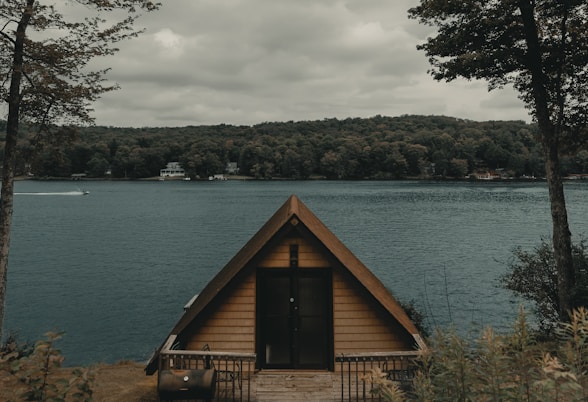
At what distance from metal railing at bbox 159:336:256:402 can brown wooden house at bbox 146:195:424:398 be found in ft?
1.77

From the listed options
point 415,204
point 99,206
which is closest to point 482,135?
point 415,204

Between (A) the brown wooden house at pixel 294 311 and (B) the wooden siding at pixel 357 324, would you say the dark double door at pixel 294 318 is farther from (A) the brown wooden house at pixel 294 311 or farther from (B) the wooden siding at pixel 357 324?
(B) the wooden siding at pixel 357 324

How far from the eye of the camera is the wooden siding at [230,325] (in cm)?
1130

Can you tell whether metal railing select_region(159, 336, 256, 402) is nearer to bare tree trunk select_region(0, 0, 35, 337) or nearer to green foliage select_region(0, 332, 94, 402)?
green foliage select_region(0, 332, 94, 402)

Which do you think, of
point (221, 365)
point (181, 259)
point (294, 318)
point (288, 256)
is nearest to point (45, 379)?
point (221, 365)

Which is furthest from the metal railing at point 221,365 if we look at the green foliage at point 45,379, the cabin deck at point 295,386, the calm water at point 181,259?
the calm water at point 181,259

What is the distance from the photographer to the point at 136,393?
38.8 feet

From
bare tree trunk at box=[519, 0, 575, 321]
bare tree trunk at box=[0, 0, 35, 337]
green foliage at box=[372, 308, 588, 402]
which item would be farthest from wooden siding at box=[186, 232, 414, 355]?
bare tree trunk at box=[519, 0, 575, 321]

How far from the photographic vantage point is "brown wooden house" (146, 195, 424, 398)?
440 inches

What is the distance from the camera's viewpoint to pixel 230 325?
11367 mm

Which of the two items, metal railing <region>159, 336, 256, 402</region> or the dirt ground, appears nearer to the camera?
metal railing <region>159, 336, 256, 402</region>

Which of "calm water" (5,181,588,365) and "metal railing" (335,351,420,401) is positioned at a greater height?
"metal railing" (335,351,420,401)

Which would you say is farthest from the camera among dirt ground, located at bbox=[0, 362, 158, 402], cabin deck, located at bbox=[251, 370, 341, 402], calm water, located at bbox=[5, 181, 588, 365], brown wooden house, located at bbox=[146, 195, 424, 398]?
calm water, located at bbox=[5, 181, 588, 365]

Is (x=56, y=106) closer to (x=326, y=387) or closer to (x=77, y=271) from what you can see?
(x=326, y=387)
